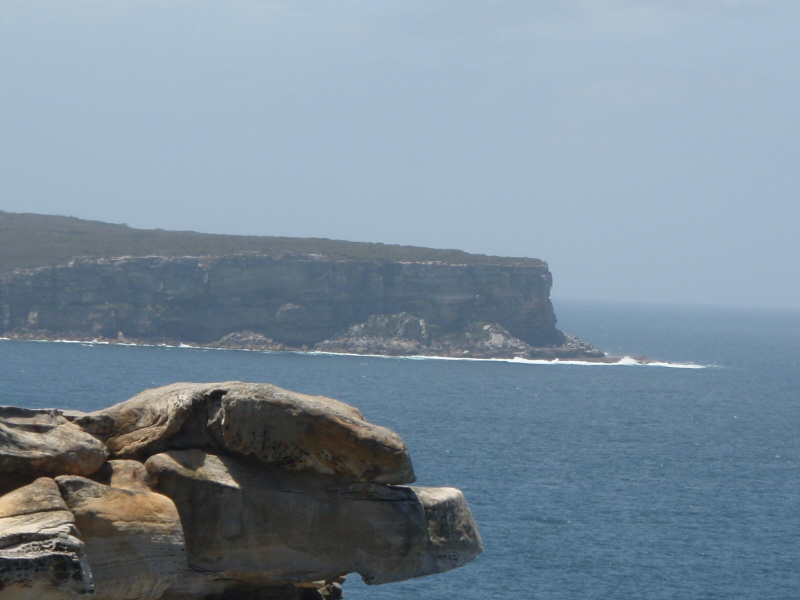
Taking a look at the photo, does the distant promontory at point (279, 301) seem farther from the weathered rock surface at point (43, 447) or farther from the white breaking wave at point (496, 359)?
the weathered rock surface at point (43, 447)

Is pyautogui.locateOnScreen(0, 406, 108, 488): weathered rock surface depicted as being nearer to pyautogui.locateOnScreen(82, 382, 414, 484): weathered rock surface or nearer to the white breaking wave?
pyautogui.locateOnScreen(82, 382, 414, 484): weathered rock surface

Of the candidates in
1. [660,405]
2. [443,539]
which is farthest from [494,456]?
[443,539]

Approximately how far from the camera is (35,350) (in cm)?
14888

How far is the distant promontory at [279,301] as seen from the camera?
170375mm

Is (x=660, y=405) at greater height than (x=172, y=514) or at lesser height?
lesser

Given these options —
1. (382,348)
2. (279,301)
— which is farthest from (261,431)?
(382,348)

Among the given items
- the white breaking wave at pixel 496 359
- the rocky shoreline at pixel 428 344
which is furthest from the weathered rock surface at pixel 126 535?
the rocky shoreline at pixel 428 344

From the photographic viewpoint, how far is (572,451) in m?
81.5

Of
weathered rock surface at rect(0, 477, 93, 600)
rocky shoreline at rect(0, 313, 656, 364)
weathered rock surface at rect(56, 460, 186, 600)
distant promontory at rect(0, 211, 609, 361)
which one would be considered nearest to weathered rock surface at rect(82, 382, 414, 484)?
weathered rock surface at rect(56, 460, 186, 600)

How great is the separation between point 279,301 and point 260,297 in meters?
3.76

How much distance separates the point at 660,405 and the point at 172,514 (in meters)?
116

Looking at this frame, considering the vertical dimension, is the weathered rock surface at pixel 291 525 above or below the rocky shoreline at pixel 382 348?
above

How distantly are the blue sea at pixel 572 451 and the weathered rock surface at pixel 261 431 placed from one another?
965 inches

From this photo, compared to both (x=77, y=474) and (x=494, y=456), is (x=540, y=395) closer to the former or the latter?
(x=494, y=456)
